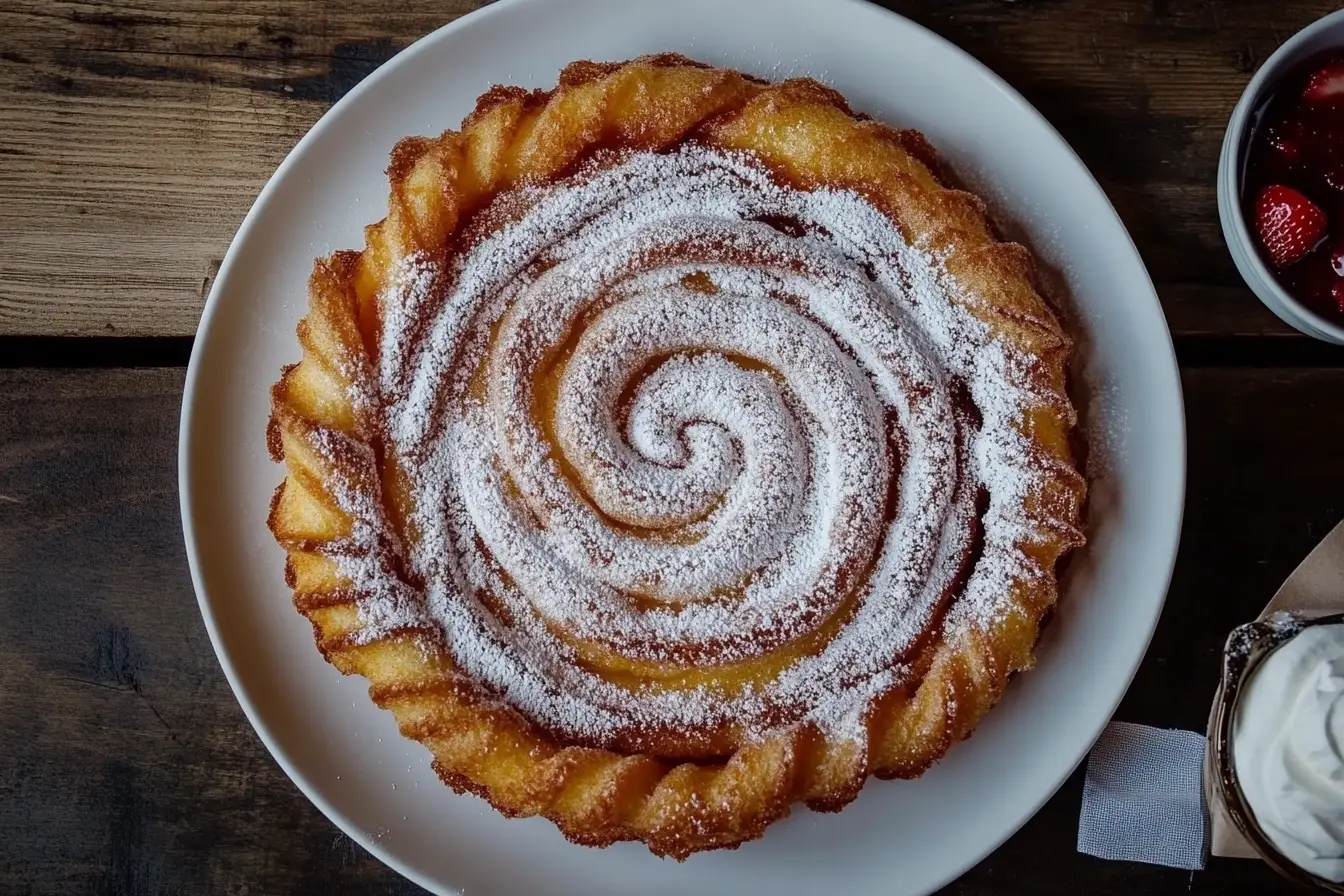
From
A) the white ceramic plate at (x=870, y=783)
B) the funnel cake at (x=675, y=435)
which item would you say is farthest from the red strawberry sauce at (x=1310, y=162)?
the funnel cake at (x=675, y=435)

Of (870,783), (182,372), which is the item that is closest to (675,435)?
(870,783)

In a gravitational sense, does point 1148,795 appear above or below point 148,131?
below

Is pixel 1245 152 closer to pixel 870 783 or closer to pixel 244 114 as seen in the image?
pixel 870 783

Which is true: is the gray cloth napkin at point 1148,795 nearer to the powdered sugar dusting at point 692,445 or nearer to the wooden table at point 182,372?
Result: the wooden table at point 182,372

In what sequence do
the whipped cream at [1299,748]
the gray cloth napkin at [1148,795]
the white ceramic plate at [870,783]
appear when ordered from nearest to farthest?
the whipped cream at [1299,748] → the white ceramic plate at [870,783] → the gray cloth napkin at [1148,795]

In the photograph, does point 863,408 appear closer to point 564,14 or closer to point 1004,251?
point 1004,251

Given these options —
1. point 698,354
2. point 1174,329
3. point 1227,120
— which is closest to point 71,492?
point 698,354
